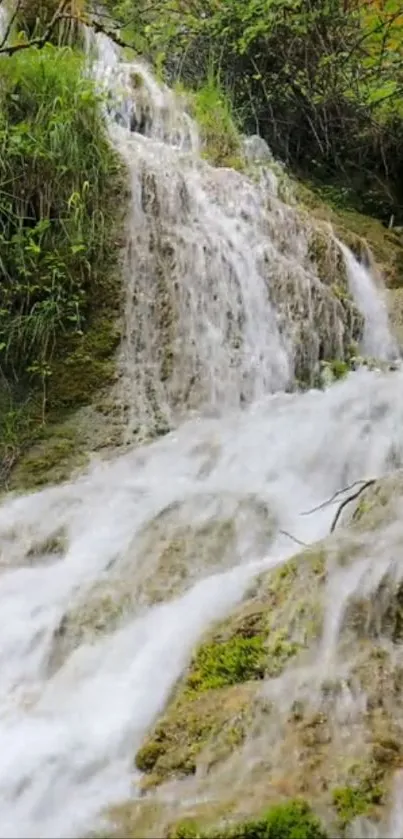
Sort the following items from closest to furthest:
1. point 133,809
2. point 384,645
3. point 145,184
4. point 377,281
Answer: point 133,809, point 384,645, point 145,184, point 377,281

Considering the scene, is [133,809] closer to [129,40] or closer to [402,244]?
[402,244]

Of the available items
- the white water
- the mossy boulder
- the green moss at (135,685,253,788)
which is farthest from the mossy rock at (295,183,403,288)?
the green moss at (135,685,253,788)

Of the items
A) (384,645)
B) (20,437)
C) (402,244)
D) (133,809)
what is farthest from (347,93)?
(133,809)

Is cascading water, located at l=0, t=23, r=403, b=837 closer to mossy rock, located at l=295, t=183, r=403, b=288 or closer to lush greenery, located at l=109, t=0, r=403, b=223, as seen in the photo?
mossy rock, located at l=295, t=183, r=403, b=288

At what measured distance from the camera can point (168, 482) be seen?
4152 millimetres

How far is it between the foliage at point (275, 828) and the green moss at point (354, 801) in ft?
0.21

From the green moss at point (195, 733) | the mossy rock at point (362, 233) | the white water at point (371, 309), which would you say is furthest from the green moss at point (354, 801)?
the mossy rock at point (362, 233)

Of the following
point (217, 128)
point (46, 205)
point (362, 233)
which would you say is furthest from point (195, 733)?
point (217, 128)

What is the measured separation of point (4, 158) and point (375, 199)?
4.34m

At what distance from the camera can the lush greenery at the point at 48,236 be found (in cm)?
502

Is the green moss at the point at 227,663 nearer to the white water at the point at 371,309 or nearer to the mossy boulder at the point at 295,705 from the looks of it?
the mossy boulder at the point at 295,705

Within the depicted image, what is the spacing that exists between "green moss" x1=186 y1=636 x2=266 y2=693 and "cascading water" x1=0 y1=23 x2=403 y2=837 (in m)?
0.07

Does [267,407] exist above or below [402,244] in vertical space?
below

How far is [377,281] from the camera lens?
6.32 metres
